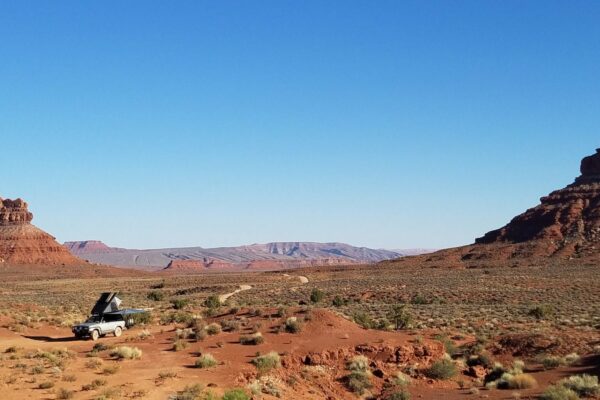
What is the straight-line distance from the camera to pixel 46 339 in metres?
26.5

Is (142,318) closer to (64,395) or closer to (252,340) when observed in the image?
(252,340)

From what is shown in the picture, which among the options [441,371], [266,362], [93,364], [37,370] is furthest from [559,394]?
[37,370]

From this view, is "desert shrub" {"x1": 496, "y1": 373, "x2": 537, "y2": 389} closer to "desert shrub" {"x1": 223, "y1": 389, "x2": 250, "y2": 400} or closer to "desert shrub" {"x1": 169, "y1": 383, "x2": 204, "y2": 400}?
"desert shrub" {"x1": 223, "y1": 389, "x2": 250, "y2": 400}

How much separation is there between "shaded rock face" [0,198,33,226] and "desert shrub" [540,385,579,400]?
535ft

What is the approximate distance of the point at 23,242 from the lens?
14662 cm

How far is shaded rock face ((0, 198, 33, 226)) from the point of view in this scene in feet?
511

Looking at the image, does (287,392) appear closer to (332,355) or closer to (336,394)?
(336,394)

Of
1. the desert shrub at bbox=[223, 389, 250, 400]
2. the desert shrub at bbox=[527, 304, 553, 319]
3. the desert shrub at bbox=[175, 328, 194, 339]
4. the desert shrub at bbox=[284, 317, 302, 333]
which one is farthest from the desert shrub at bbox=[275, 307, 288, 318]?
the desert shrub at bbox=[527, 304, 553, 319]

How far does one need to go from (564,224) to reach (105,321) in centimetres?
10993

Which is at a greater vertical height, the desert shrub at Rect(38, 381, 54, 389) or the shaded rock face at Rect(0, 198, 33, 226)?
the shaded rock face at Rect(0, 198, 33, 226)

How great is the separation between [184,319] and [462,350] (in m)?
16.5

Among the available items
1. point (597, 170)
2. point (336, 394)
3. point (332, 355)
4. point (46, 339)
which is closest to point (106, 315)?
point (46, 339)

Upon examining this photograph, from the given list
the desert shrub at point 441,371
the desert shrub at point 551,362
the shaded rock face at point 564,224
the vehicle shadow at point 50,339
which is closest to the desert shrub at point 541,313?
the desert shrub at point 551,362

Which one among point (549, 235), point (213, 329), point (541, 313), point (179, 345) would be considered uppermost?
point (549, 235)
